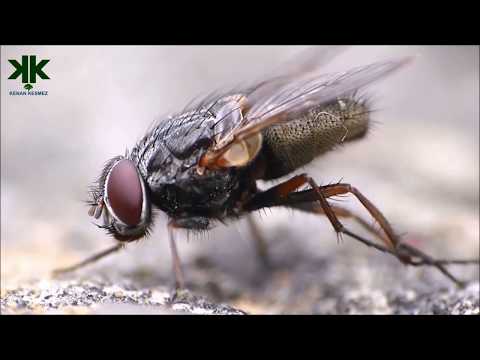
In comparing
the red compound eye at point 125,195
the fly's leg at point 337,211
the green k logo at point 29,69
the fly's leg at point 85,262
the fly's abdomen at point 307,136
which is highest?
the green k logo at point 29,69

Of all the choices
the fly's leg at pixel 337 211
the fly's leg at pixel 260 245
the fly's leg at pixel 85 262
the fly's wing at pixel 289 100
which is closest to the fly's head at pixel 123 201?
the fly's wing at pixel 289 100

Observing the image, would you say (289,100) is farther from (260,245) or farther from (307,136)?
Result: (260,245)

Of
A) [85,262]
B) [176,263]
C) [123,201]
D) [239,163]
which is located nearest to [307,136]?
[239,163]

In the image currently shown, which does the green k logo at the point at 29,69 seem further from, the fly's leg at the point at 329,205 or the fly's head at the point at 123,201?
the fly's leg at the point at 329,205

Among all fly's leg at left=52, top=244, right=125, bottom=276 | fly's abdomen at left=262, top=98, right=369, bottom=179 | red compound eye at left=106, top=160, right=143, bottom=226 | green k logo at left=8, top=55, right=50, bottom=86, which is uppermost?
green k logo at left=8, top=55, right=50, bottom=86

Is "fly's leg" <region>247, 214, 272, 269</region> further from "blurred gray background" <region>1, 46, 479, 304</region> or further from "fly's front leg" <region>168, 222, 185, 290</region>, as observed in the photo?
"fly's front leg" <region>168, 222, 185, 290</region>

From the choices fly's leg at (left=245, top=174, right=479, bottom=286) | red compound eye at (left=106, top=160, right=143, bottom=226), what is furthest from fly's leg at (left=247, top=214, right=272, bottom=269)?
A: red compound eye at (left=106, top=160, right=143, bottom=226)
